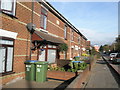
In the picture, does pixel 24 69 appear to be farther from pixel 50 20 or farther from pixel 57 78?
pixel 50 20

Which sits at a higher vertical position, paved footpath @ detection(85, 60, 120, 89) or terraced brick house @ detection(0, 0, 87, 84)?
terraced brick house @ detection(0, 0, 87, 84)

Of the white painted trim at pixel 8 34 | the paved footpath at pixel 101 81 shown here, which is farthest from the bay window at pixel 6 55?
the paved footpath at pixel 101 81

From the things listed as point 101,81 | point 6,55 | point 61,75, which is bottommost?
point 101,81

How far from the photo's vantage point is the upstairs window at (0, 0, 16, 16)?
6229 millimetres

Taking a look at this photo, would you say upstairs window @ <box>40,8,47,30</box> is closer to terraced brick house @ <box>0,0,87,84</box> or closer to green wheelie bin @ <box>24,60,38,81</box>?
terraced brick house @ <box>0,0,87,84</box>

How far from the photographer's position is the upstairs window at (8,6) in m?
6.23

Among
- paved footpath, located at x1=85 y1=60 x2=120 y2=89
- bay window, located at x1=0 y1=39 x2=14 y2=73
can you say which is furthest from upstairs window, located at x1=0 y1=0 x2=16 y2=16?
paved footpath, located at x1=85 y1=60 x2=120 y2=89

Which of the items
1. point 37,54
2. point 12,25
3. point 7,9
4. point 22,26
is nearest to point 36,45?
point 37,54

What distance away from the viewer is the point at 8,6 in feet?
21.7

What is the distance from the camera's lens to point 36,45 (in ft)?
28.9

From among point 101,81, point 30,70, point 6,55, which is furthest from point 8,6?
point 101,81

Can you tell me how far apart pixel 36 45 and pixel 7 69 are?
2842mm

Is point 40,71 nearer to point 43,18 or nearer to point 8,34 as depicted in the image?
point 8,34

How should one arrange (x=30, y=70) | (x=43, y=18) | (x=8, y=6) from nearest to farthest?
(x=8, y=6), (x=30, y=70), (x=43, y=18)
